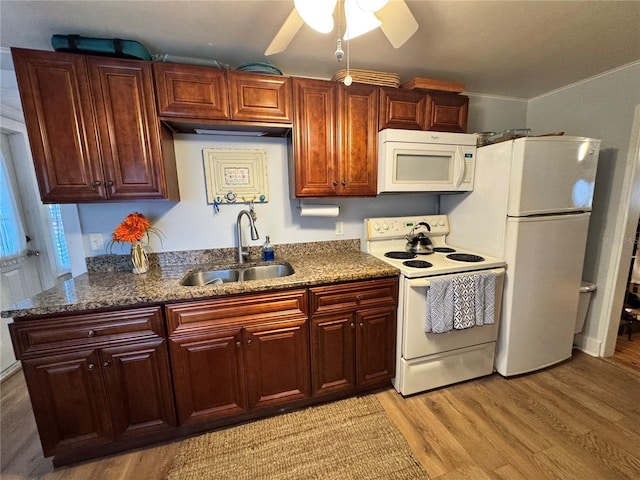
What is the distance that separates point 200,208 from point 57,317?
1.04 meters

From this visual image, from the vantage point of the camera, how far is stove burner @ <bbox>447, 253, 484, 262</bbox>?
198 centimetres

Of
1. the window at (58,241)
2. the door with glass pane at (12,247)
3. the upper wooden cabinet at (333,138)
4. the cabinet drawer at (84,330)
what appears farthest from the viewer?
the window at (58,241)

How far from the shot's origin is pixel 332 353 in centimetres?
Answer: 178

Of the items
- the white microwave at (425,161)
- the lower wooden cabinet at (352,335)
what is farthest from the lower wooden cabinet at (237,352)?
the white microwave at (425,161)

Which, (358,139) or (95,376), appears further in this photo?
(358,139)

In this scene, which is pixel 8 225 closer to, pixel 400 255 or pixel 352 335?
pixel 352 335

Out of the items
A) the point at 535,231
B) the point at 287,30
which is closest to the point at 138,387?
the point at 287,30

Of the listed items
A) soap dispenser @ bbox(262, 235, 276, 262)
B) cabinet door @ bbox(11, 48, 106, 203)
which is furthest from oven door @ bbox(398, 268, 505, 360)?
cabinet door @ bbox(11, 48, 106, 203)

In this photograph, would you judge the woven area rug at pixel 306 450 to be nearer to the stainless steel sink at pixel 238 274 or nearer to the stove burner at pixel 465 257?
the stainless steel sink at pixel 238 274

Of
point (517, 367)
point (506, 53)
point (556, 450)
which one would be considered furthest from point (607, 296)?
point (506, 53)

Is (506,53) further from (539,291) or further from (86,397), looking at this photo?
(86,397)

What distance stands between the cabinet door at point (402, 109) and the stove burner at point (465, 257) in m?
1.02

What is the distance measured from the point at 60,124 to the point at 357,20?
1.67m

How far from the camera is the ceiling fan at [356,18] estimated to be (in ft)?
3.20
